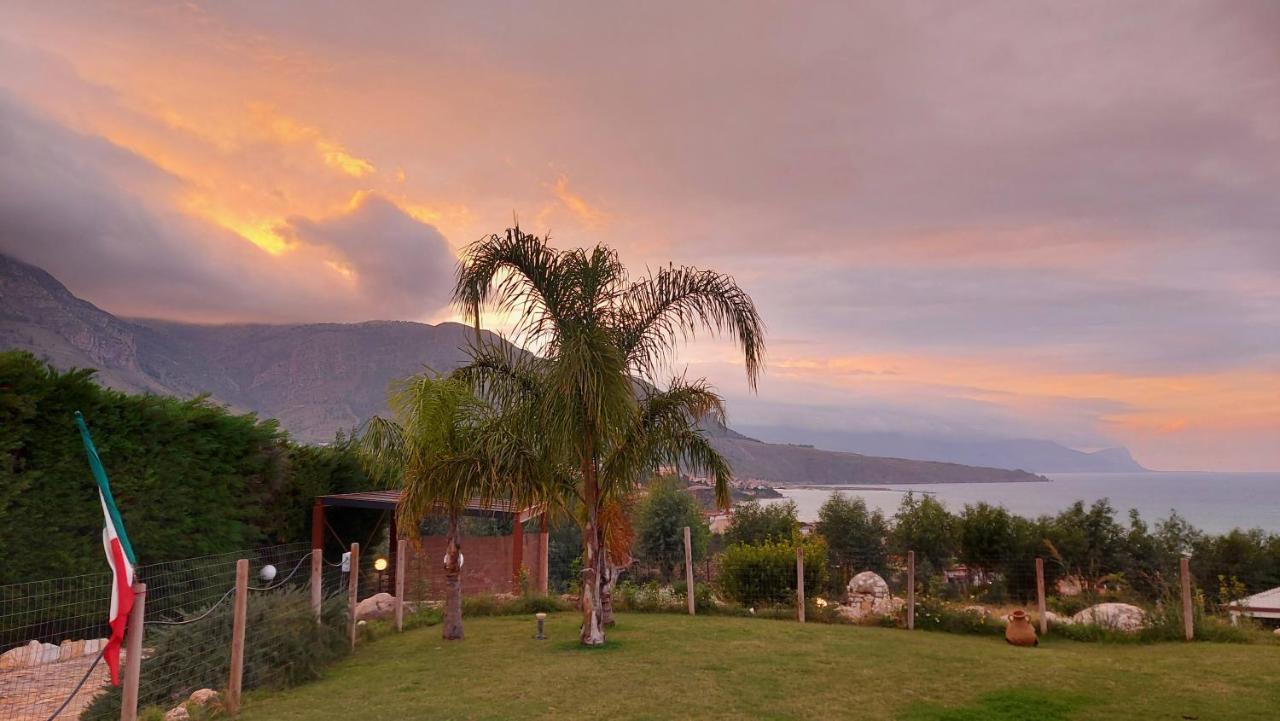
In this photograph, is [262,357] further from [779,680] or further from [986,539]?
[779,680]

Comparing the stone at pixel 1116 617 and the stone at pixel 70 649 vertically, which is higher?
the stone at pixel 70 649

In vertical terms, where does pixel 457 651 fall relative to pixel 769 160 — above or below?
below

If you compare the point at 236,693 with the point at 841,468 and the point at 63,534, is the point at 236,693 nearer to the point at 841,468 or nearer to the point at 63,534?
the point at 63,534

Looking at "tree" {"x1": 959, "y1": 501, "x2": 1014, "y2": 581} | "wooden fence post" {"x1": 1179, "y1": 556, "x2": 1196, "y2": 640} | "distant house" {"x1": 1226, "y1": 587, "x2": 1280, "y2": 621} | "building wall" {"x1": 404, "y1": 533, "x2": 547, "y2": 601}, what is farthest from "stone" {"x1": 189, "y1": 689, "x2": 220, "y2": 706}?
"tree" {"x1": 959, "y1": 501, "x2": 1014, "y2": 581}

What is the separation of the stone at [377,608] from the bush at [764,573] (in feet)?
22.8

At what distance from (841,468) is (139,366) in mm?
128725

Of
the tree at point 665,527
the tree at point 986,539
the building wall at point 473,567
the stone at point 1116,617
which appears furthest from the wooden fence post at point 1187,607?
the tree at point 665,527

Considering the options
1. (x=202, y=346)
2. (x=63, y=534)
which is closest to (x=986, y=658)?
(x=63, y=534)

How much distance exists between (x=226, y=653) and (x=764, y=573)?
11115mm

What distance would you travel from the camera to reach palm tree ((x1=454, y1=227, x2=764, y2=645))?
9.98m

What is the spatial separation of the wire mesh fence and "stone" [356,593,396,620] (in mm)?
2372

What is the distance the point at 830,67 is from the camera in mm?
14344

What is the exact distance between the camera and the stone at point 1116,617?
11.5 metres

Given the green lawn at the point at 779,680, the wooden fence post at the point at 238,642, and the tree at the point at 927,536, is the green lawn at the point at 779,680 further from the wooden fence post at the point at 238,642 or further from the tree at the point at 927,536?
the tree at the point at 927,536
